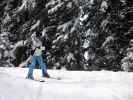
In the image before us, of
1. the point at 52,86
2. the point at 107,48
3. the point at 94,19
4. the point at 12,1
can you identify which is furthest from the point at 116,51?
the point at 52,86

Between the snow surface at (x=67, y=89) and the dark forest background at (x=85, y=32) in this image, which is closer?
the snow surface at (x=67, y=89)

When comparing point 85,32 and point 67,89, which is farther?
point 85,32

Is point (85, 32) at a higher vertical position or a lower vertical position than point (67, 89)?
higher

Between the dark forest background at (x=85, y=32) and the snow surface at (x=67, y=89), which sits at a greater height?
the dark forest background at (x=85, y=32)

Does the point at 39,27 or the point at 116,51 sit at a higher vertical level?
the point at 39,27

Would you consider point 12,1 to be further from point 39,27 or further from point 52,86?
point 52,86

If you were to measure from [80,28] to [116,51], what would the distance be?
266 cm

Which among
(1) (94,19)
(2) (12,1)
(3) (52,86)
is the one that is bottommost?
(3) (52,86)

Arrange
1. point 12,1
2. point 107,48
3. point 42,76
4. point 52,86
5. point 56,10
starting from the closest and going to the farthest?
point 52,86 → point 42,76 → point 107,48 → point 56,10 → point 12,1

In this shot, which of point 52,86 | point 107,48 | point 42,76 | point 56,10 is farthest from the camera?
point 56,10

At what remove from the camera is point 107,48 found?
27.4 metres

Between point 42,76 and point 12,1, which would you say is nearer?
point 42,76

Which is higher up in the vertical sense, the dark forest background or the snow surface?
the dark forest background

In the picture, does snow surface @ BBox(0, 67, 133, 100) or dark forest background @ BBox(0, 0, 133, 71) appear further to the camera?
dark forest background @ BBox(0, 0, 133, 71)
